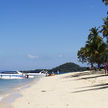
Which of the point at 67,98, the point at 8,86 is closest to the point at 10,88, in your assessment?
the point at 8,86

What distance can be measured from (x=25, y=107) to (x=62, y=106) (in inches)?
68.6

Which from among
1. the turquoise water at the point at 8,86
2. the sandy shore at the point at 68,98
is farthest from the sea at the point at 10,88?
the sandy shore at the point at 68,98

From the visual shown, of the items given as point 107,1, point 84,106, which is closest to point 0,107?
point 84,106

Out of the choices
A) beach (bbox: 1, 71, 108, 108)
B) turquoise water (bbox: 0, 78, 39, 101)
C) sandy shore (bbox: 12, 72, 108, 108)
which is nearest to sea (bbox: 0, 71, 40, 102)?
turquoise water (bbox: 0, 78, 39, 101)

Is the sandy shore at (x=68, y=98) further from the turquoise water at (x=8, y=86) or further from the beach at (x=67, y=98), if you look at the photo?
the turquoise water at (x=8, y=86)

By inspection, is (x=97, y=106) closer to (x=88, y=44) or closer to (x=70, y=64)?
(x=88, y=44)

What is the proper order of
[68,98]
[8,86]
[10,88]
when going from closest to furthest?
[68,98]
[10,88]
[8,86]

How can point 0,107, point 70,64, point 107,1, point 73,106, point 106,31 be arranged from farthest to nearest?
point 70,64, point 106,31, point 107,1, point 0,107, point 73,106

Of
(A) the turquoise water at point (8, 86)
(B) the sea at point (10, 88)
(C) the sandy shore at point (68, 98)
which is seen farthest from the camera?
(A) the turquoise water at point (8, 86)

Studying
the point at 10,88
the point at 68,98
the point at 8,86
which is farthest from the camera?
the point at 8,86

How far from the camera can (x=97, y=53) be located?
49.2m

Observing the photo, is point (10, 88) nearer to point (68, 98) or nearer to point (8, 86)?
point (8, 86)

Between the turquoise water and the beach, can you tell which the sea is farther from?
the beach

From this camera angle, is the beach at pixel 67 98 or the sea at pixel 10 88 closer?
the beach at pixel 67 98
